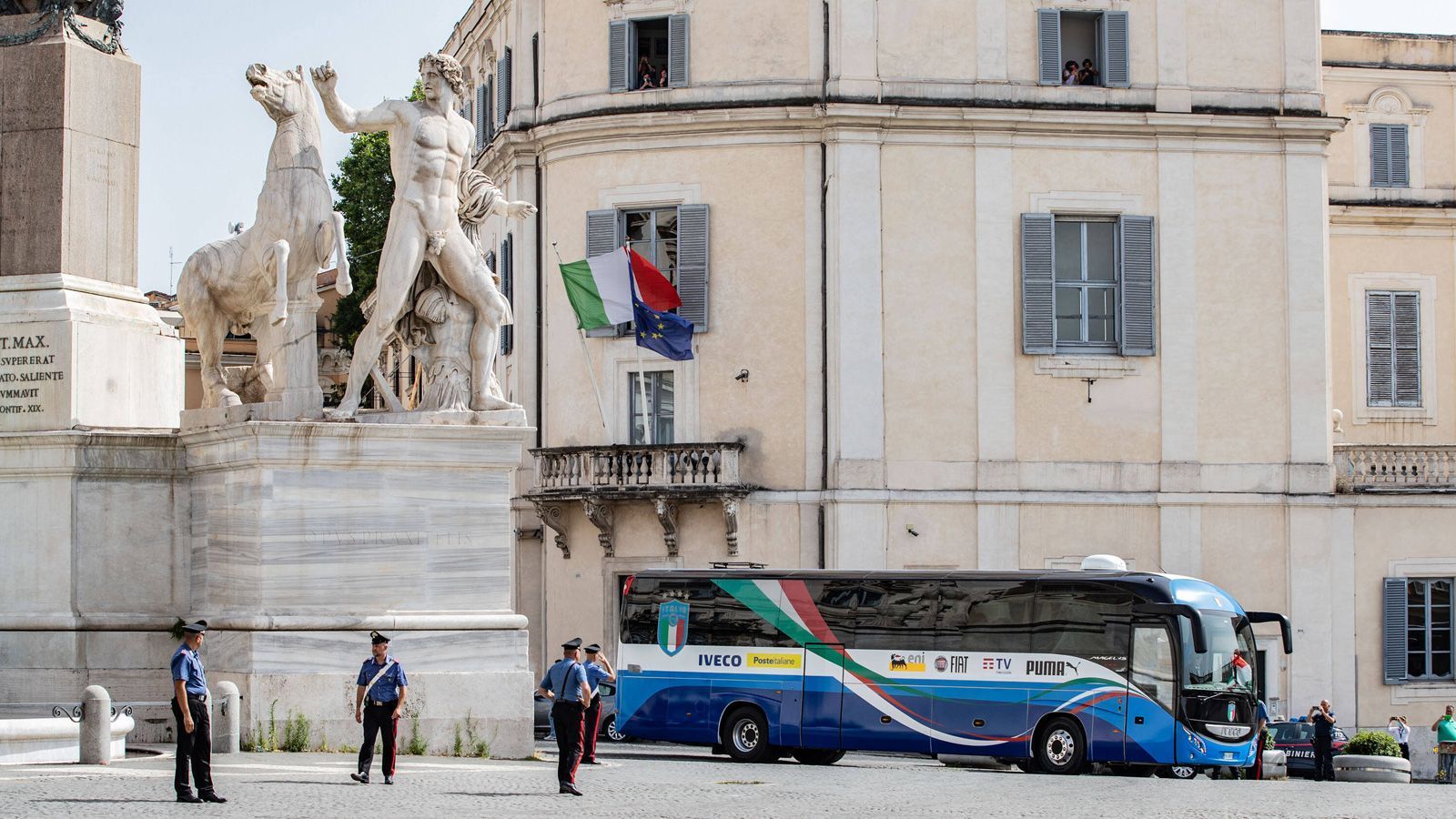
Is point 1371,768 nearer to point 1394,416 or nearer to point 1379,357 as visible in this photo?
point 1394,416

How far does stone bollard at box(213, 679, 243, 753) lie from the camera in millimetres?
18547

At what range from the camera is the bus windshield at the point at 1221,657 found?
92.7 feet

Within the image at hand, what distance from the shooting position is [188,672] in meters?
15.8

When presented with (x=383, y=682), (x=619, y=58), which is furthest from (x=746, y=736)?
(x=619, y=58)

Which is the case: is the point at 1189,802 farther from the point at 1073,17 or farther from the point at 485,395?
the point at 1073,17

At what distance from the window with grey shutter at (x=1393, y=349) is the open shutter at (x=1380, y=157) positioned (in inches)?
92.0

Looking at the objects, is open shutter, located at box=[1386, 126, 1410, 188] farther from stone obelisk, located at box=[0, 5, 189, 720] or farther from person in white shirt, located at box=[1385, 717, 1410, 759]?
stone obelisk, located at box=[0, 5, 189, 720]

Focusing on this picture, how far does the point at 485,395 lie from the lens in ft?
66.4

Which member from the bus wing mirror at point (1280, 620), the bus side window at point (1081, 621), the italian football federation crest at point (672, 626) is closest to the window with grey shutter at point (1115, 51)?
the bus wing mirror at point (1280, 620)

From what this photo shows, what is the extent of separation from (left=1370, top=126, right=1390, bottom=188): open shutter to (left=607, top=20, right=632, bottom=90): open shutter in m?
16.2

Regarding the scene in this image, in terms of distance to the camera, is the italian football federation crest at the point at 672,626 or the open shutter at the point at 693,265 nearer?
the italian football federation crest at the point at 672,626

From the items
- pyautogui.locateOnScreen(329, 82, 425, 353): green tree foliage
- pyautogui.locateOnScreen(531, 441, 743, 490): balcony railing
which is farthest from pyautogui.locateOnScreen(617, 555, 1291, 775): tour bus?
pyautogui.locateOnScreen(329, 82, 425, 353): green tree foliage

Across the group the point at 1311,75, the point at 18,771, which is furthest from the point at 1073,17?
the point at 18,771

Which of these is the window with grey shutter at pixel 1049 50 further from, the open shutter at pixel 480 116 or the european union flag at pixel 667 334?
the open shutter at pixel 480 116
